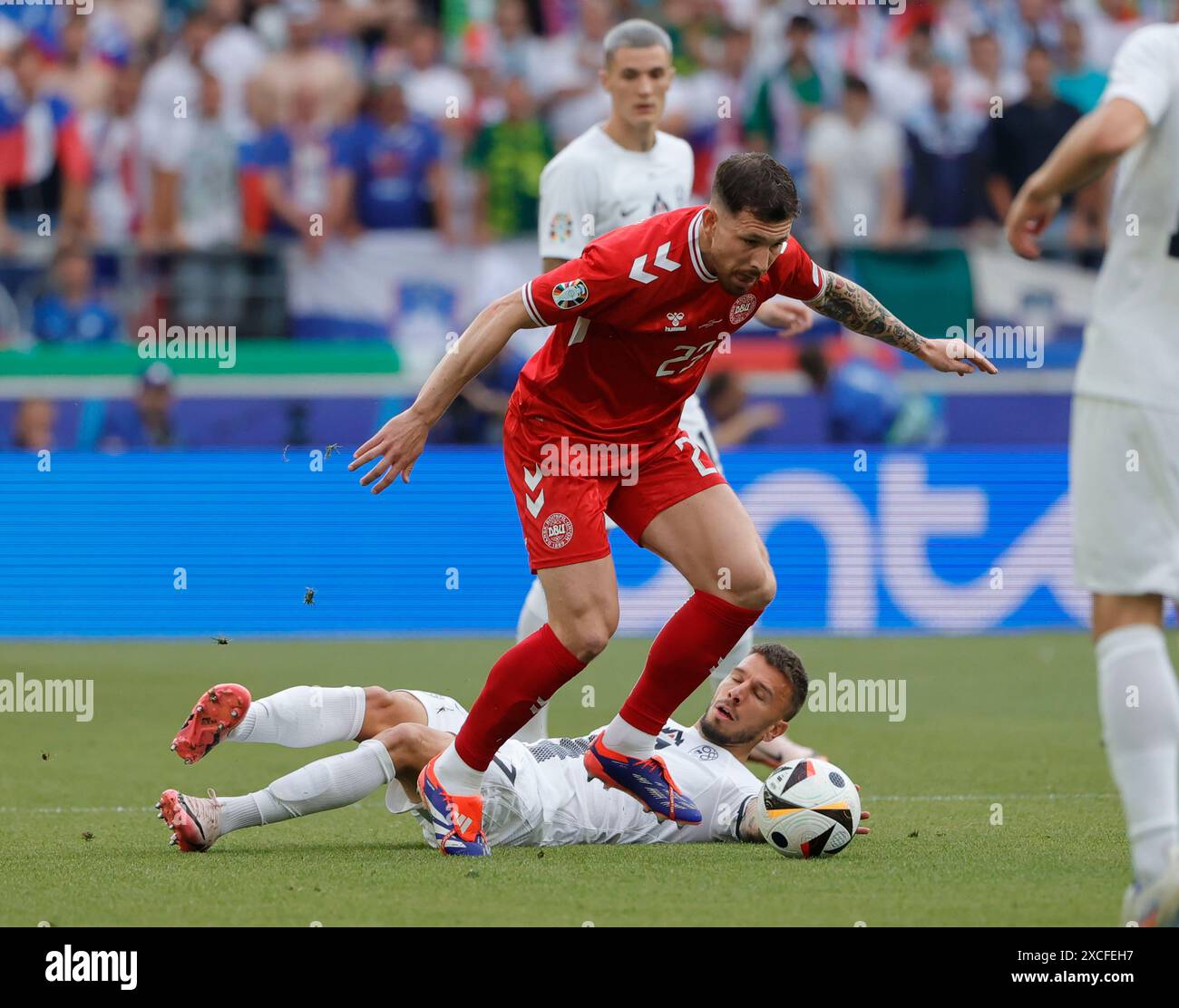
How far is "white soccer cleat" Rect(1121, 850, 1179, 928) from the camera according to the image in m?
4.26

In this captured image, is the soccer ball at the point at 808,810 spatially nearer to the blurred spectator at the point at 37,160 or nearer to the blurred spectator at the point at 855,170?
the blurred spectator at the point at 855,170

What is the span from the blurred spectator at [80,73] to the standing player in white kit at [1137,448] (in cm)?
1367

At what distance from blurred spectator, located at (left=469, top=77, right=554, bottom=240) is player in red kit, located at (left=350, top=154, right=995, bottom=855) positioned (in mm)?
9428

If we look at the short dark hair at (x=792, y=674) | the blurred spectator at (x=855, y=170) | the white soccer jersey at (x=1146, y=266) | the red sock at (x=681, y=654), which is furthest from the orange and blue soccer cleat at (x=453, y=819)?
the blurred spectator at (x=855, y=170)

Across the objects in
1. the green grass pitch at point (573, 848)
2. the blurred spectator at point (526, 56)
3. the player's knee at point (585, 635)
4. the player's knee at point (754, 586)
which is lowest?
the green grass pitch at point (573, 848)

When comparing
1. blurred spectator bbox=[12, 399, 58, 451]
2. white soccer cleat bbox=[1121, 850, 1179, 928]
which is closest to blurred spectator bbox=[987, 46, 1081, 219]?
blurred spectator bbox=[12, 399, 58, 451]

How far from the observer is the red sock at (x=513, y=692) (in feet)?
19.9

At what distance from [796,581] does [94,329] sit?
6.15 metres

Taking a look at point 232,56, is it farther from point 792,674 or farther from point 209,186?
point 792,674

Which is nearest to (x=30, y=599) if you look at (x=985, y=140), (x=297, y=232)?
(x=297, y=232)

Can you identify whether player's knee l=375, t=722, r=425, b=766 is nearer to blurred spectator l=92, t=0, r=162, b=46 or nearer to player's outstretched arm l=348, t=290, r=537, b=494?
player's outstretched arm l=348, t=290, r=537, b=494

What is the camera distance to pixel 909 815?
23.4 ft

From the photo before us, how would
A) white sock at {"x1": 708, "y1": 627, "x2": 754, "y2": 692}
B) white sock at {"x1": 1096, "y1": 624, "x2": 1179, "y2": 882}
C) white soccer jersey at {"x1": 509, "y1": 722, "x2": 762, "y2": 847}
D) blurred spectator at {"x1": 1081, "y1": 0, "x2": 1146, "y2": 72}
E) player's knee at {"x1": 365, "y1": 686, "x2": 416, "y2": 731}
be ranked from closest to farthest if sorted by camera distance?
white sock at {"x1": 1096, "y1": 624, "x2": 1179, "y2": 882} < white soccer jersey at {"x1": 509, "y1": 722, "x2": 762, "y2": 847} < player's knee at {"x1": 365, "y1": 686, "x2": 416, "y2": 731} < white sock at {"x1": 708, "y1": 627, "x2": 754, "y2": 692} < blurred spectator at {"x1": 1081, "y1": 0, "x2": 1146, "y2": 72}

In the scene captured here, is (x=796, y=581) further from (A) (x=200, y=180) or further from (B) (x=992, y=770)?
(A) (x=200, y=180)
